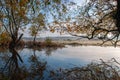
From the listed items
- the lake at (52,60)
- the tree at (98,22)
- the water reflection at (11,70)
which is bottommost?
the lake at (52,60)

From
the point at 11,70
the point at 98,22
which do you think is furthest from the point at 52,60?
the point at 98,22

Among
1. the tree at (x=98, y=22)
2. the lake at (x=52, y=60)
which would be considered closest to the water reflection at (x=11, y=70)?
the lake at (x=52, y=60)

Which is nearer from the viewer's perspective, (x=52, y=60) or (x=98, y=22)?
(x=98, y=22)

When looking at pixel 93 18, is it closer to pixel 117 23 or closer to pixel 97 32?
pixel 97 32

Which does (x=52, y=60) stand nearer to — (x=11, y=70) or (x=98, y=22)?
(x=11, y=70)

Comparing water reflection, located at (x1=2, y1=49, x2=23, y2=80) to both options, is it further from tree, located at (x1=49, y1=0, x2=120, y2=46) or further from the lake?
tree, located at (x1=49, y1=0, x2=120, y2=46)

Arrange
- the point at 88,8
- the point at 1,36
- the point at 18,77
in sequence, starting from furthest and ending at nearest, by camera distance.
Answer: the point at 1,36
the point at 18,77
the point at 88,8

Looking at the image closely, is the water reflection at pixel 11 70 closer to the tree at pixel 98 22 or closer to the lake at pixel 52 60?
the lake at pixel 52 60

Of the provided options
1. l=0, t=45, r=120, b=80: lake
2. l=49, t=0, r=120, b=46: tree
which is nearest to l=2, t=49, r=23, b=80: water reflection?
l=0, t=45, r=120, b=80: lake

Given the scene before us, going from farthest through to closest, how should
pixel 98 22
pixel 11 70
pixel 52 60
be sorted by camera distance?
pixel 52 60 → pixel 11 70 → pixel 98 22

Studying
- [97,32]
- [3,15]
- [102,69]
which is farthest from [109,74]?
[3,15]

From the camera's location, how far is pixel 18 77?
561 inches

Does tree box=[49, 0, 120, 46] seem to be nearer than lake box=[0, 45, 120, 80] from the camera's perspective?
Yes

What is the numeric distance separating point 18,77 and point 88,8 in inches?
215
